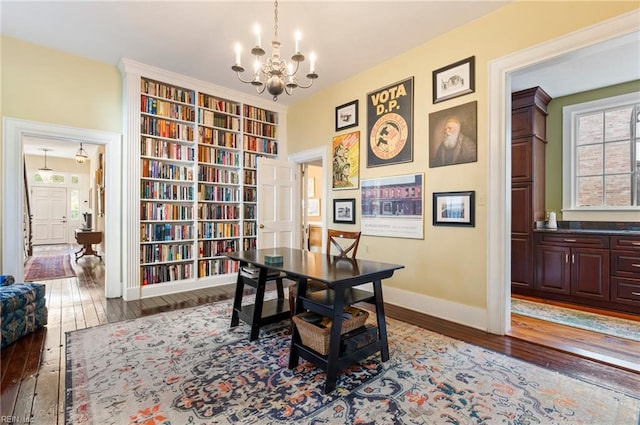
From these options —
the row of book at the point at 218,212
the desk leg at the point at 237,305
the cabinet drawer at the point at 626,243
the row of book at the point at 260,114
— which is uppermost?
the row of book at the point at 260,114

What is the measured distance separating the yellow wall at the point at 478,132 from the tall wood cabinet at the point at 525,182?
5.28ft

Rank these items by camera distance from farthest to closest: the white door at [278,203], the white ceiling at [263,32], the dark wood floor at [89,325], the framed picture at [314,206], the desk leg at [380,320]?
the framed picture at [314,206] → the white door at [278,203] → the white ceiling at [263,32] → the desk leg at [380,320] → the dark wood floor at [89,325]

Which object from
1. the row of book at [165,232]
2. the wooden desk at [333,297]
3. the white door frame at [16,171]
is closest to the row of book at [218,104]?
the white door frame at [16,171]

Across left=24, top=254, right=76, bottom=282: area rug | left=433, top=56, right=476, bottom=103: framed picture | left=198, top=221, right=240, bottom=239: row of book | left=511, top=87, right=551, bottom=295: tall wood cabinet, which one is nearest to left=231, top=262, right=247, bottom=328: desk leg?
left=198, top=221, right=240, bottom=239: row of book

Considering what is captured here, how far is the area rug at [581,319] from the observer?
2785mm

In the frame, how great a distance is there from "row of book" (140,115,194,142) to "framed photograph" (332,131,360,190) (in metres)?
2.13

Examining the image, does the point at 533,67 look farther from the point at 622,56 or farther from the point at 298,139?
the point at 298,139

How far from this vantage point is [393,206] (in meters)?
3.63

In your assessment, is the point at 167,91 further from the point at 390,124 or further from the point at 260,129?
the point at 390,124

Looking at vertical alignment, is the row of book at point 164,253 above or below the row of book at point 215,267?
above

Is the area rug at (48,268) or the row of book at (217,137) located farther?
the area rug at (48,268)

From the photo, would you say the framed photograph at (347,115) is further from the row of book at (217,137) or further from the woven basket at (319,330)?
the woven basket at (319,330)

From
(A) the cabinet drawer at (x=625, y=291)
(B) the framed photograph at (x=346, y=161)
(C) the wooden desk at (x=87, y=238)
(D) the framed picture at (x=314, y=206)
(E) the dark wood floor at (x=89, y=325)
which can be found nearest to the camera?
(E) the dark wood floor at (x=89, y=325)

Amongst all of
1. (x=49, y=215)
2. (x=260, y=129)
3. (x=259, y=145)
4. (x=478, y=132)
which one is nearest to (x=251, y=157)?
(x=259, y=145)
